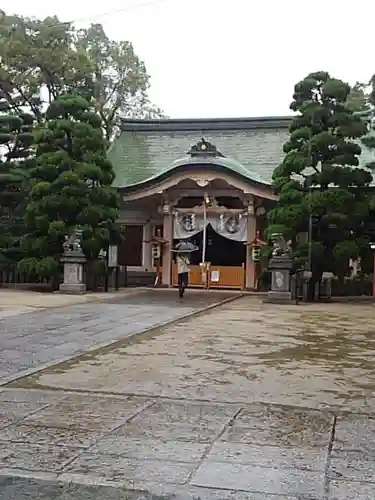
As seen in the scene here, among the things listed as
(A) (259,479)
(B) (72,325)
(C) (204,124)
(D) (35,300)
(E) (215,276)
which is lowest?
(A) (259,479)

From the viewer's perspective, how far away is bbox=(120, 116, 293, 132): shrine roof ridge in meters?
24.4

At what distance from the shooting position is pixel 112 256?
65.4 feet

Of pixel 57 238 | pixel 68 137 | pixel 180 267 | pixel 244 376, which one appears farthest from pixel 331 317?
pixel 68 137

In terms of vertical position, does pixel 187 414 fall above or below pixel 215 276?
below

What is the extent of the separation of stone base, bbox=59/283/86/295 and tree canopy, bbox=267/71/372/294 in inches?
215

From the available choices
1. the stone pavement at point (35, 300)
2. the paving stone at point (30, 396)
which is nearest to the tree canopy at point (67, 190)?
the stone pavement at point (35, 300)

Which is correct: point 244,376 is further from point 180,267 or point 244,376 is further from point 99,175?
point 99,175

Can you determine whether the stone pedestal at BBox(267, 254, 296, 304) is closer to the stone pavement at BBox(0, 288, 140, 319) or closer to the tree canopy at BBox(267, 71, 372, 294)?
the tree canopy at BBox(267, 71, 372, 294)

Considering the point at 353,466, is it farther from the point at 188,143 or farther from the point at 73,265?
the point at 188,143

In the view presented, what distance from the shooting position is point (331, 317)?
13109mm

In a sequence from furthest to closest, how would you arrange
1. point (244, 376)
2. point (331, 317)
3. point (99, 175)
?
point (99, 175) → point (331, 317) → point (244, 376)

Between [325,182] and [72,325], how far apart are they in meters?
9.16

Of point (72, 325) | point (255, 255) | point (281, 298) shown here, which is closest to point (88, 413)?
point (72, 325)

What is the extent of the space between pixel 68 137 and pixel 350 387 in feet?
47.3
